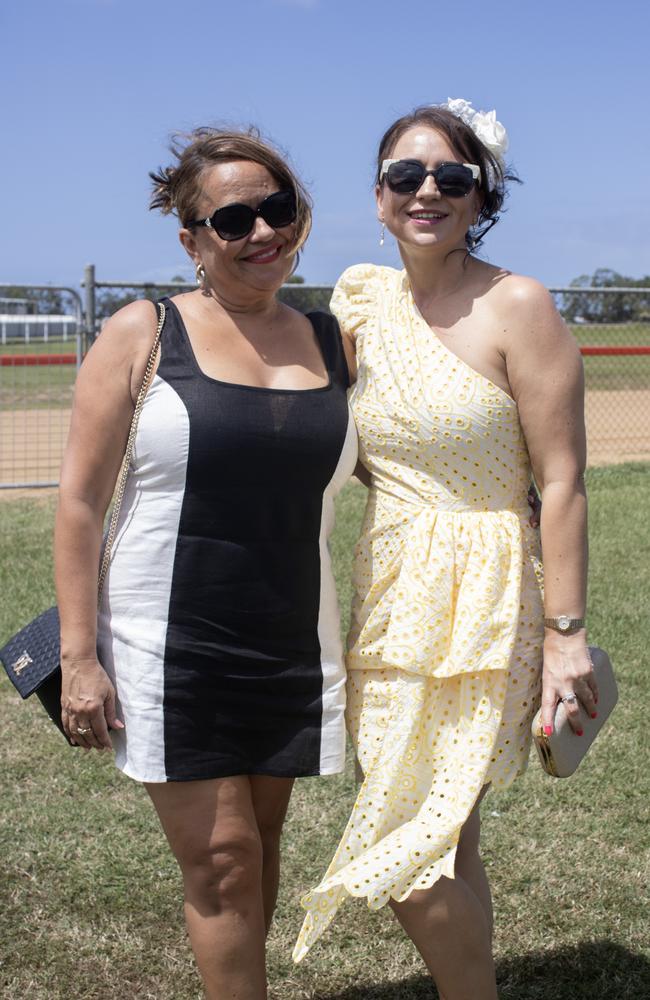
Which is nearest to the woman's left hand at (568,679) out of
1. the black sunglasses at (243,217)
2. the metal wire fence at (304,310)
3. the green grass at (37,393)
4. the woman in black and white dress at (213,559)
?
the woman in black and white dress at (213,559)

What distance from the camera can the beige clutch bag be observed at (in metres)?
2.33

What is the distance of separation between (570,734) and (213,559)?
84 centimetres

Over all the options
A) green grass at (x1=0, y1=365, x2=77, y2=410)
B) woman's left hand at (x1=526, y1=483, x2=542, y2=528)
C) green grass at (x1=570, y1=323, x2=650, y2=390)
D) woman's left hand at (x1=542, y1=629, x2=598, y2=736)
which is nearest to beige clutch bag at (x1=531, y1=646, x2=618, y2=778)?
woman's left hand at (x1=542, y1=629, x2=598, y2=736)

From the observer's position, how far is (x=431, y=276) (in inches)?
97.8

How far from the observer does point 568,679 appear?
234 centimetres

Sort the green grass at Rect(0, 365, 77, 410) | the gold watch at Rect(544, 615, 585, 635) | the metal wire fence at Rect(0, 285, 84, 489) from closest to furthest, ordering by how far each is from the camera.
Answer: the gold watch at Rect(544, 615, 585, 635) → the metal wire fence at Rect(0, 285, 84, 489) → the green grass at Rect(0, 365, 77, 410)

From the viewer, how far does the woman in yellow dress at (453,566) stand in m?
2.32

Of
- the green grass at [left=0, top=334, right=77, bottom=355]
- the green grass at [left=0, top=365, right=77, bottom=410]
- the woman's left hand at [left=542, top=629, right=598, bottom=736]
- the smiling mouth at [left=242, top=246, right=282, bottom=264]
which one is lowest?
the green grass at [left=0, top=365, right=77, bottom=410]

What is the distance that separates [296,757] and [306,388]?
80cm

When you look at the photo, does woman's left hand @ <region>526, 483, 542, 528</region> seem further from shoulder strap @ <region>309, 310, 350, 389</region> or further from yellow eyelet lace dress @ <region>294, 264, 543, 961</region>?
shoulder strap @ <region>309, 310, 350, 389</region>

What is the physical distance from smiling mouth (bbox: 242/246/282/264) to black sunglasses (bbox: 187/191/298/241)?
0.16 feet

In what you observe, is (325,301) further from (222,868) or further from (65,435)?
(222,868)

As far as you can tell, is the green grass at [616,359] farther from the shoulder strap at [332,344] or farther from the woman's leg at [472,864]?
the woman's leg at [472,864]

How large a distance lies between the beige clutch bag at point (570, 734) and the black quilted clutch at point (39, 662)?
3.38 feet
